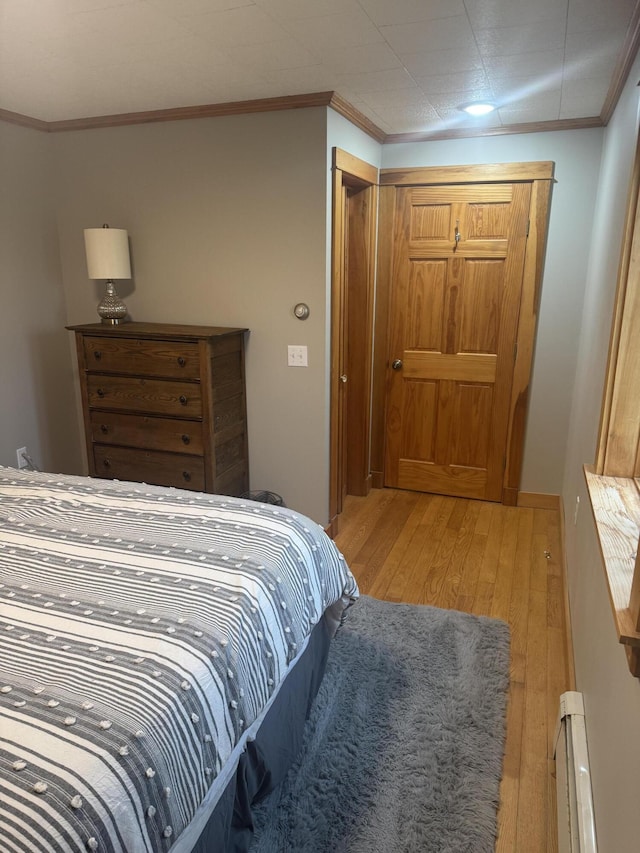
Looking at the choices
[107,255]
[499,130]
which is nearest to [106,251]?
[107,255]

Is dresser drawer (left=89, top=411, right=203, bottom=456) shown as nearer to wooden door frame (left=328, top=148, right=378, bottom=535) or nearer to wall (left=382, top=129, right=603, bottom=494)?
wooden door frame (left=328, top=148, right=378, bottom=535)

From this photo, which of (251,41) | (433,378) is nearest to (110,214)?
(251,41)

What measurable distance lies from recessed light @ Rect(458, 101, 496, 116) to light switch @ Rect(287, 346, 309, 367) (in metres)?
1.47

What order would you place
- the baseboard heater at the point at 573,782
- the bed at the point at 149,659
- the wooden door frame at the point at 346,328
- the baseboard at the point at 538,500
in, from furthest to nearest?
1. the baseboard at the point at 538,500
2. the wooden door frame at the point at 346,328
3. the baseboard heater at the point at 573,782
4. the bed at the point at 149,659

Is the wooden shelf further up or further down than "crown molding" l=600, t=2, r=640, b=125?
further down

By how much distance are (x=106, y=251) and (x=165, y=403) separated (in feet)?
3.05

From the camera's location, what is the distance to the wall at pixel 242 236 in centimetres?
289

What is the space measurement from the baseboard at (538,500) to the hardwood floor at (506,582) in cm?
5

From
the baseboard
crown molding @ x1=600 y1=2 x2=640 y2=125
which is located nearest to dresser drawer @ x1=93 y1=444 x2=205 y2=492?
the baseboard

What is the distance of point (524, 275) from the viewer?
11.3 ft

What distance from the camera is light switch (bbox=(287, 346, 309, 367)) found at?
3057mm

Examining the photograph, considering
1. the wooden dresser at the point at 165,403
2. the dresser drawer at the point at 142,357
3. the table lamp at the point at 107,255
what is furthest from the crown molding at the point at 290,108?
the dresser drawer at the point at 142,357

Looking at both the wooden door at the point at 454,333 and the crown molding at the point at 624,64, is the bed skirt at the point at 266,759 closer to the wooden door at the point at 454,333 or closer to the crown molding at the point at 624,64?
the wooden door at the point at 454,333

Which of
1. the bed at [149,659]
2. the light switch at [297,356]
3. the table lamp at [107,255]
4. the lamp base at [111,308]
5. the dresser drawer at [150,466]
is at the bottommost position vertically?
the dresser drawer at [150,466]
